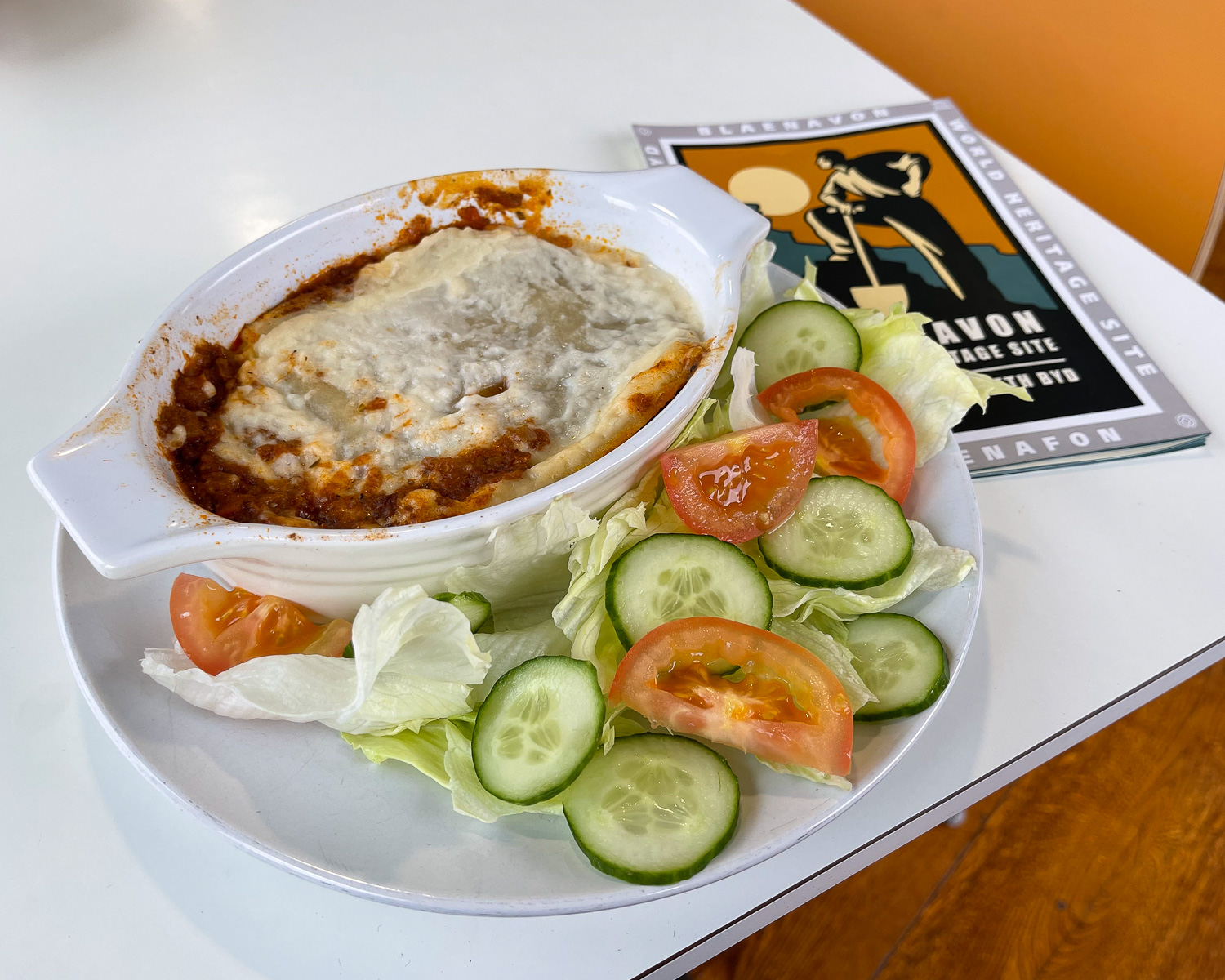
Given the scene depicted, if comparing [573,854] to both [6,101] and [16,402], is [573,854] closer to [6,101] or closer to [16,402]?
[16,402]

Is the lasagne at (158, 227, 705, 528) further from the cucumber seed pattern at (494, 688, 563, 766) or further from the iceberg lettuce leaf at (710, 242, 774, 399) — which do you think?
the cucumber seed pattern at (494, 688, 563, 766)

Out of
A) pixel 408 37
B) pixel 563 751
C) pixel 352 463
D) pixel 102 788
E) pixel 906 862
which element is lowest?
pixel 906 862

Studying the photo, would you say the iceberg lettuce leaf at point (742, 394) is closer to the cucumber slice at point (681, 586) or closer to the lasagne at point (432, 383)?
the lasagne at point (432, 383)

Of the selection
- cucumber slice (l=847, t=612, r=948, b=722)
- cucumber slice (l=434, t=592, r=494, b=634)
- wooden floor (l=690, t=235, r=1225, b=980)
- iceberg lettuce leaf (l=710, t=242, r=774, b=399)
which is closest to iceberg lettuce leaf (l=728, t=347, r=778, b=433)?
iceberg lettuce leaf (l=710, t=242, r=774, b=399)

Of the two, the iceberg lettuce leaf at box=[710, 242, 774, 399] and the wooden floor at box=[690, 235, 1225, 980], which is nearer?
the iceberg lettuce leaf at box=[710, 242, 774, 399]

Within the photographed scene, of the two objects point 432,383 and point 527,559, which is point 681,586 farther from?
point 432,383

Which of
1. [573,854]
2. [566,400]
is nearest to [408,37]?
[566,400]
